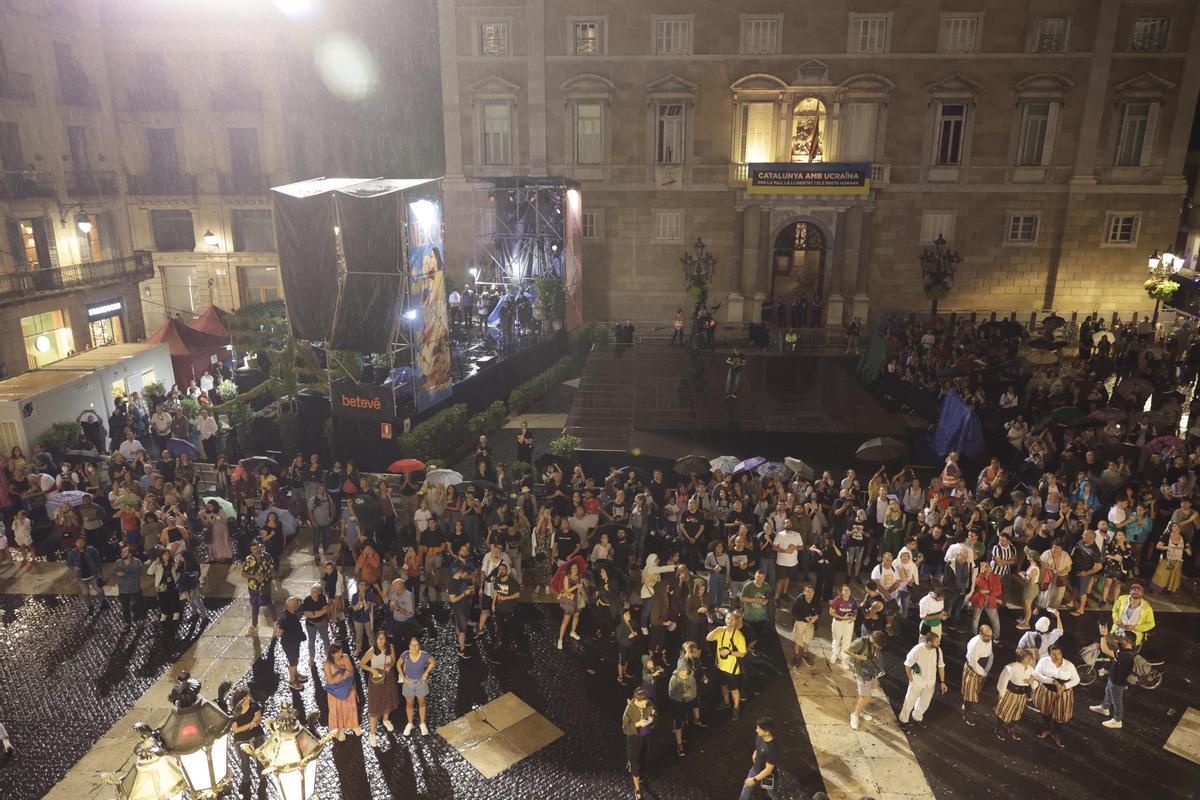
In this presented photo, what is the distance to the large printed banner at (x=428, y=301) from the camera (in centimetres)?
1833

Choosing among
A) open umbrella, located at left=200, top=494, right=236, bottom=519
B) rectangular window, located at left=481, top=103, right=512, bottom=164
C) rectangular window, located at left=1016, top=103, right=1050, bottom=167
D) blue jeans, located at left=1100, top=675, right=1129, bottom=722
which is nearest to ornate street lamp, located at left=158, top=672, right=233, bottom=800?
blue jeans, located at left=1100, top=675, right=1129, bottom=722

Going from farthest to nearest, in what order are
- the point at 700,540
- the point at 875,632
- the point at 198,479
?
the point at 198,479 < the point at 700,540 < the point at 875,632

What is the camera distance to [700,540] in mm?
13625

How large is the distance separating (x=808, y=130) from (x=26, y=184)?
97.3ft

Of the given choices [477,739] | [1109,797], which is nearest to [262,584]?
[477,739]

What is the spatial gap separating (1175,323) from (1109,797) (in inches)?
1092

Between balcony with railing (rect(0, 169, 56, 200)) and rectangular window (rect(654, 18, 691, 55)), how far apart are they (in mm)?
23898

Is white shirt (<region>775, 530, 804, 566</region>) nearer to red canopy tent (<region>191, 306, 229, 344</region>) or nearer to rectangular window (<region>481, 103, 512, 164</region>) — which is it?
red canopy tent (<region>191, 306, 229, 344</region>)

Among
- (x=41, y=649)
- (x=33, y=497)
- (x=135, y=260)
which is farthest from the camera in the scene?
(x=135, y=260)

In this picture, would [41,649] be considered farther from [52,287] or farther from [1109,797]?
[52,287]

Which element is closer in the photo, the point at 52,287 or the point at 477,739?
the point at 477,739

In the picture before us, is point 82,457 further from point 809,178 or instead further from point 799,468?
→ point 809,178

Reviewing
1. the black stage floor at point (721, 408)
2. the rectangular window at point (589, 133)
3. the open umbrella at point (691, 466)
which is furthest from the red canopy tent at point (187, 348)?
the open umbrella at point (691, 466)

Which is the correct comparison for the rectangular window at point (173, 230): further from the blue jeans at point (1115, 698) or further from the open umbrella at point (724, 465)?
the blue jeans at point (1115, 698)
